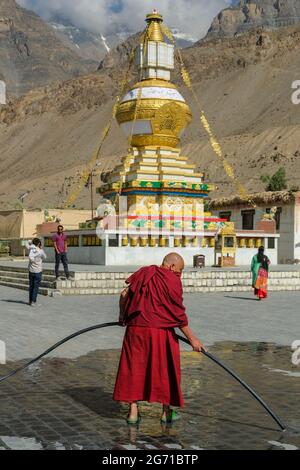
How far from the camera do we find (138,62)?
29797mm

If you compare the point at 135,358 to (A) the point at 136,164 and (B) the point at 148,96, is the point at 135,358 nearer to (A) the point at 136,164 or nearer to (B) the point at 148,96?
(A) the point at 136,164

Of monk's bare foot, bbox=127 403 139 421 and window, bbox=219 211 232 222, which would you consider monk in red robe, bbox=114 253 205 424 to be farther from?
window, bbox=219 211 232 222

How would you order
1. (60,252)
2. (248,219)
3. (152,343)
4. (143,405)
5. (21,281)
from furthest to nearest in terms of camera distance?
1. (248,219)
2. (21,281)
3. (60,252)
4. (143,405)
5. (152,343)

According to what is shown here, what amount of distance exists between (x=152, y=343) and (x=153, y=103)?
23238 millimetres

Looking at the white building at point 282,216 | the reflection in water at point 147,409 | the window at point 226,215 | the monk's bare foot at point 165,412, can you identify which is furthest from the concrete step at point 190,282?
the window at point 226,215

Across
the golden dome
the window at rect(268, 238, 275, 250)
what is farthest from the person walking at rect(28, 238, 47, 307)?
the golden dome

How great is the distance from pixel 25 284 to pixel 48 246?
26.6 ft

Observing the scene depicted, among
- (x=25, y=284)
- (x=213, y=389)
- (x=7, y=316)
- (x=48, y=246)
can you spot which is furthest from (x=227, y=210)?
(x=213, y=389)

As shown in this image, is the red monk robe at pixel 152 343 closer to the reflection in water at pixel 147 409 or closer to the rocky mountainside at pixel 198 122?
the reflection in water at pixel 147 409

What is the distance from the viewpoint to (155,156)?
27.4 meters

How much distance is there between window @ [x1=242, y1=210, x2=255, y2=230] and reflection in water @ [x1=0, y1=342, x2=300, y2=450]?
87.3ft

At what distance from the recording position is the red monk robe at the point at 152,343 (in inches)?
223

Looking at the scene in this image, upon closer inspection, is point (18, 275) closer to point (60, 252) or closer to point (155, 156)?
point (60, 252)

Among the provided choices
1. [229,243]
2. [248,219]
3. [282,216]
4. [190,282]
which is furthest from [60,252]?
[248,219]
